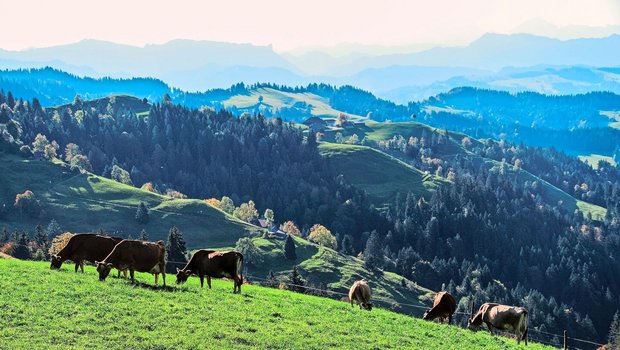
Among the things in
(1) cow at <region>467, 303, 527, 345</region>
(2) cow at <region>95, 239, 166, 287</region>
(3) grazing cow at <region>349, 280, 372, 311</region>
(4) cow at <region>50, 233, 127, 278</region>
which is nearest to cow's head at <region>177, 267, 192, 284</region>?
(2) cow at <region>95, 239, 166, 287</region>

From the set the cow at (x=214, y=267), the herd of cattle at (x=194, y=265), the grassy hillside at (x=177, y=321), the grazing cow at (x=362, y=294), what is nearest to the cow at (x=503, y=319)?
the herd of cattle at (x=194, y=265)

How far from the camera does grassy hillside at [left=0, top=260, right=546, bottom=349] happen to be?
3042 centimetres

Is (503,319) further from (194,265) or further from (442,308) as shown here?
(194,265)

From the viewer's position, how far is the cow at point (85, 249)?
153 feet

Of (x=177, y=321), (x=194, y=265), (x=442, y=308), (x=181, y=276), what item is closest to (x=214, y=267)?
(x=194, y=265)

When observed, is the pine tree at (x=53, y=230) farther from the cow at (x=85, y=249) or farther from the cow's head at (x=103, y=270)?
the cow's head at (x=103, y=270)

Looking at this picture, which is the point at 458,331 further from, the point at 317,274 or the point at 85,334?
the point at 317,274

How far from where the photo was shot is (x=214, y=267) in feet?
156

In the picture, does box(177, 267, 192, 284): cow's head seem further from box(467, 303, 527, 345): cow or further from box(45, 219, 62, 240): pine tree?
box(45, 219, 62, 240): pine tree

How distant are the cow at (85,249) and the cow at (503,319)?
27469 millimetres

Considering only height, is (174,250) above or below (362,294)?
below

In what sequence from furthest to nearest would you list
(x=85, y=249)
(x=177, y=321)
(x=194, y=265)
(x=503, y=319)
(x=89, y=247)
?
(x=194, y=265), (x=89, y=247), (x=85, y=249), (x=503, y=319), (x=177, y=321)

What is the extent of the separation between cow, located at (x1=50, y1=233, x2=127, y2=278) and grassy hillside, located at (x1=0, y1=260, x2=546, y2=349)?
284cm

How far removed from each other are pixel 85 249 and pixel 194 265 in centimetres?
804
